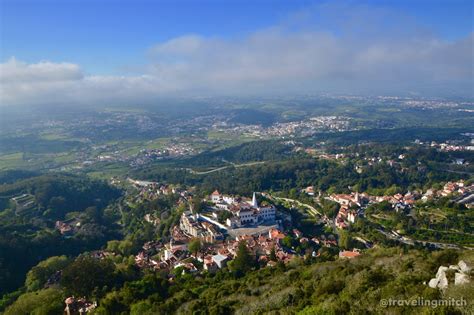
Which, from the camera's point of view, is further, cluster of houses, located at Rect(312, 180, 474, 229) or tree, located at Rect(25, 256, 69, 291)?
cluster of houses, located at Rect(312, 180, 474, 229)

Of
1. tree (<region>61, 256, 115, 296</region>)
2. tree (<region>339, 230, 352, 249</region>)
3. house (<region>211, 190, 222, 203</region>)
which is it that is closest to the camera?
tree (<region>61, 256, 115, 296</region>)

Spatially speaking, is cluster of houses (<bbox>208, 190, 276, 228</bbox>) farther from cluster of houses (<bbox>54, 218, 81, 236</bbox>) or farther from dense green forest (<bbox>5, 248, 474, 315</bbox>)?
cluster of houses (<bbox>54, 218, 81, 236</bbox>)

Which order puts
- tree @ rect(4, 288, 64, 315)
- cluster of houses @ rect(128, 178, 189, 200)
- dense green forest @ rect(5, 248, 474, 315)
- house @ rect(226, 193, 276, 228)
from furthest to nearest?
1. cluster of houses @ rect(128, 178, 189, 200)
2. house @ rect(226, 193, 276, 228)
3. tree @ rect(4, 288, 64, 315)
4. dense green forest @ rect(5, 248, 474, 315)

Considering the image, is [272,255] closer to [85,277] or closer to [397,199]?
[85,277]

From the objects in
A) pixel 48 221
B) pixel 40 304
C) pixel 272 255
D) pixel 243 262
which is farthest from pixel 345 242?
pixel 48 221

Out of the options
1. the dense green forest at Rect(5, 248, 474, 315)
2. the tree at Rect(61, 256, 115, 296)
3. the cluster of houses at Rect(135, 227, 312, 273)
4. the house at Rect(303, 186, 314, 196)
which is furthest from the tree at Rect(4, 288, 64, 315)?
the house at Rect(303, 186, 314, 196)

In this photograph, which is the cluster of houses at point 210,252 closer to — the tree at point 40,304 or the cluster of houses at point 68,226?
the tree at point 40,304

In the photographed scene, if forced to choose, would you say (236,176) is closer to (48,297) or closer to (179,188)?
(179,188)
